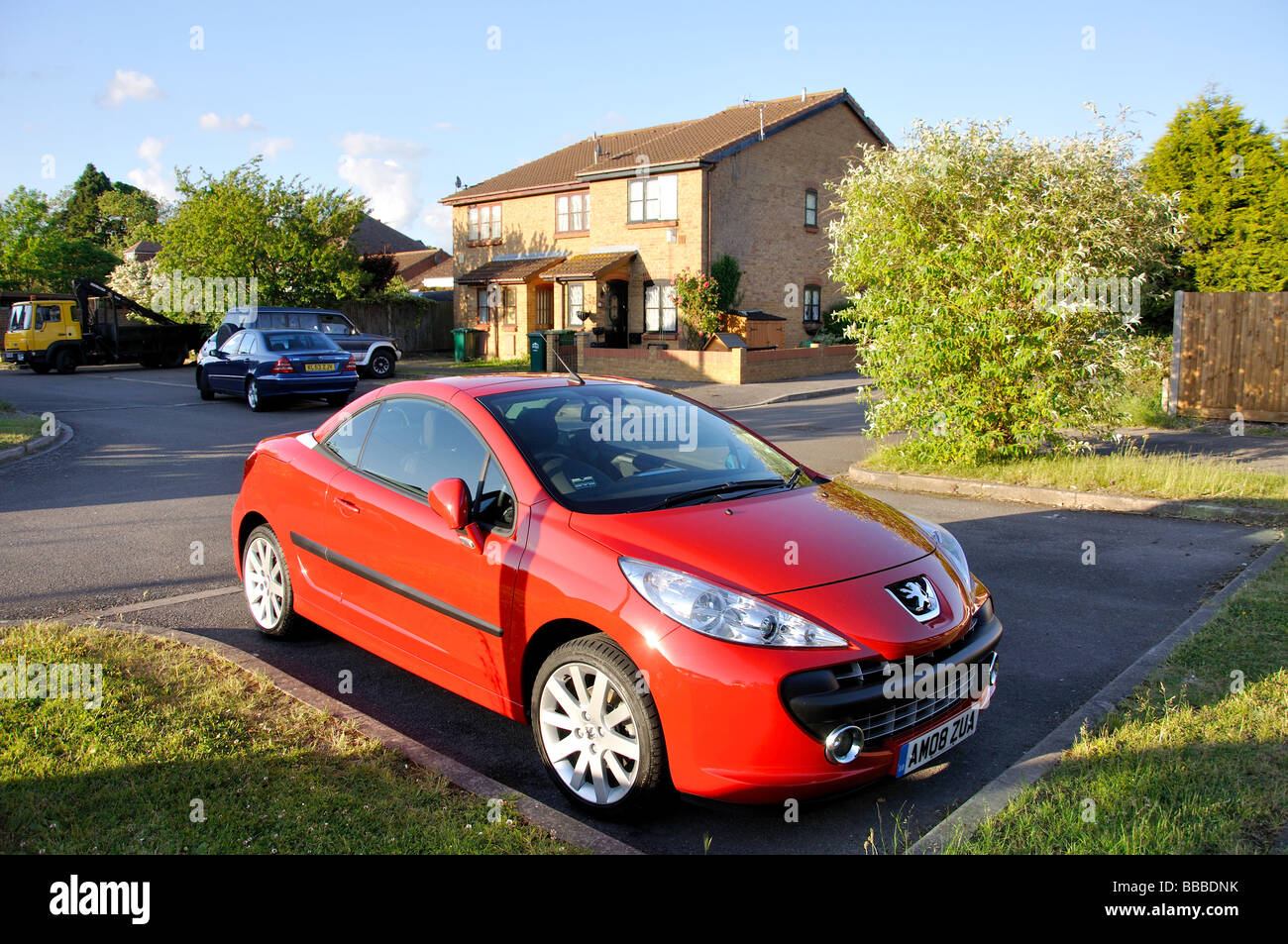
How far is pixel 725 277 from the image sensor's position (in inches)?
1166

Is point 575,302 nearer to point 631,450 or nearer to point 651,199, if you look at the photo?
point 651,199

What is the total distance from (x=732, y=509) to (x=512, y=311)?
31807 millimetres

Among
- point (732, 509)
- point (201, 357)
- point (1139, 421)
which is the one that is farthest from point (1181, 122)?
point (201, 357)

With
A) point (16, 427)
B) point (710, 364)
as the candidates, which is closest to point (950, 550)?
point (16, 427)

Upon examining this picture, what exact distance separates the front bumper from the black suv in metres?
20.3

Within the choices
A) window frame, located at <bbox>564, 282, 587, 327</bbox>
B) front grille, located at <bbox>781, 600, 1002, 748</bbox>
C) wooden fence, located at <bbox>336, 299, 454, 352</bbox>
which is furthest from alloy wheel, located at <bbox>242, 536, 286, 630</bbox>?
wooden fence, located at <bbox>336, 299, 454, 352</bbox>

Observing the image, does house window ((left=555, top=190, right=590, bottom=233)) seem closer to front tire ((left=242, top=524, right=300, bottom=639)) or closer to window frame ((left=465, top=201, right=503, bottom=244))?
window frame ((left=465, top=201, right=503, bottom=244))

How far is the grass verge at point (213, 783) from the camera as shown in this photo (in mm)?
3297

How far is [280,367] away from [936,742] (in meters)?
16.8

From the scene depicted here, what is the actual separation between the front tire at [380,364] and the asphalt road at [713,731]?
13.2 m

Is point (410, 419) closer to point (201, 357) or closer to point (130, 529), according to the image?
point (130, 529)

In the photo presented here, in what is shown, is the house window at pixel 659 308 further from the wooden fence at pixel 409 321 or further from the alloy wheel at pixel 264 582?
the alloy wheel at pixel 264 582

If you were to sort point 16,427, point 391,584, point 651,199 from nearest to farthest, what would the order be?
1. point 391,584
2. point 16,427
3. point 651,199
